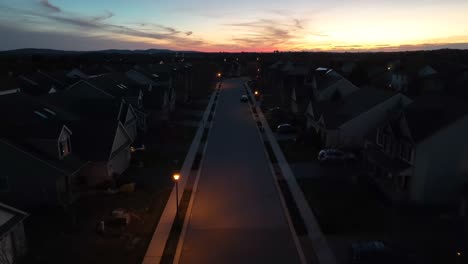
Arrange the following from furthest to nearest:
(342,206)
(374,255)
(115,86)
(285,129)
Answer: (115,86) → (285,129) → (342,206) → (374,255)

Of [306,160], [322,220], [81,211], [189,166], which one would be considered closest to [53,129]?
[81,211]

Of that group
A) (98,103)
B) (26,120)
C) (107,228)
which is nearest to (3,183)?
(26,120)

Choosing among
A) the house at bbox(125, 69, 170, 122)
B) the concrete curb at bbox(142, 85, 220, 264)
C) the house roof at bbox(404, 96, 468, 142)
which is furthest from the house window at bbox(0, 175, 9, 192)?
the house at bbox(125, 69, 170, 122)

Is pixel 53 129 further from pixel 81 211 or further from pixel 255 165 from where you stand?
pixel 255 165

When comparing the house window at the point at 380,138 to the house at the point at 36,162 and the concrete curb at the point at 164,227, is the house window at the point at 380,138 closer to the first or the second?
the concrete curb at the point at 164,227

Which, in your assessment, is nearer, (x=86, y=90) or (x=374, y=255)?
(x=374, y=255)

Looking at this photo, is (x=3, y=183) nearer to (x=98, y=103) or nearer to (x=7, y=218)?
(x=7, y=218)
